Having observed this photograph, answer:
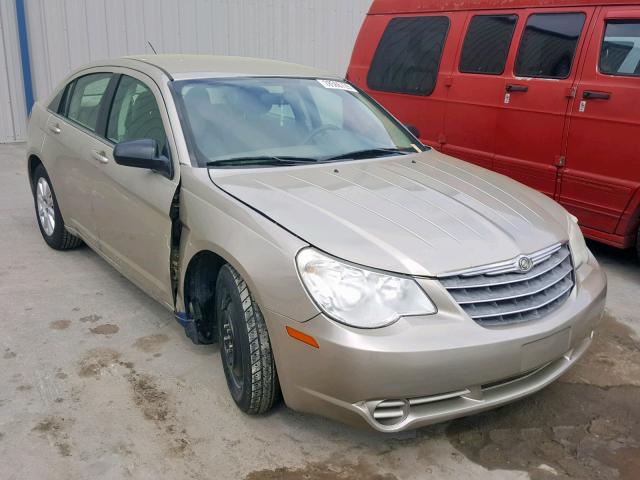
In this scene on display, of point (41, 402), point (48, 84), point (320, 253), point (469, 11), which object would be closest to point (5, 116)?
point (48, 84)

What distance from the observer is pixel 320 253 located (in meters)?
2.46

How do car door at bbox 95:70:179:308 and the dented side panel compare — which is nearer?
the dented side panel

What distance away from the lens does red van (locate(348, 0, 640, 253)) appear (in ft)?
15.0

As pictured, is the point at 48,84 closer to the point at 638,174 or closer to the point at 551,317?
the point at 638,174

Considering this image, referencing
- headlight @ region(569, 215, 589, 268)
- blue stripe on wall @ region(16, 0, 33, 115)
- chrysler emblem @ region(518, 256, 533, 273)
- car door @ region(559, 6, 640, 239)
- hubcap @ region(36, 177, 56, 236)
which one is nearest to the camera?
chrysler emblem @ region(518, 256, 533, 273)

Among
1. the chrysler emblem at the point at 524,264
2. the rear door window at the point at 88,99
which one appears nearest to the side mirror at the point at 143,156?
the rear door window at the point at 88,99

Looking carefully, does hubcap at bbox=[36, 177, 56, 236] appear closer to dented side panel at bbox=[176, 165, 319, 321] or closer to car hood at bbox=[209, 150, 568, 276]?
dented side panel at bbox=[176, 165, 319, 321]

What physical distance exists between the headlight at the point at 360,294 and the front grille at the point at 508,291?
152 mm

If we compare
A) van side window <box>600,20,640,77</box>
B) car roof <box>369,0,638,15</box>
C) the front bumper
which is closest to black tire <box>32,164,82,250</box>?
the front bumper

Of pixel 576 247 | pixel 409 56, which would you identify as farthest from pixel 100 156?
pixel 409 56

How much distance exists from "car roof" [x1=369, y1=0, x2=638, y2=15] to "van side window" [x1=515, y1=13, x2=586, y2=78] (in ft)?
0.29

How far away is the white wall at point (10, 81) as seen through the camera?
347 inches

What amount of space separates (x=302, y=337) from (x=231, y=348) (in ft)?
2.10

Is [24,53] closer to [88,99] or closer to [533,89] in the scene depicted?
[88,99]
